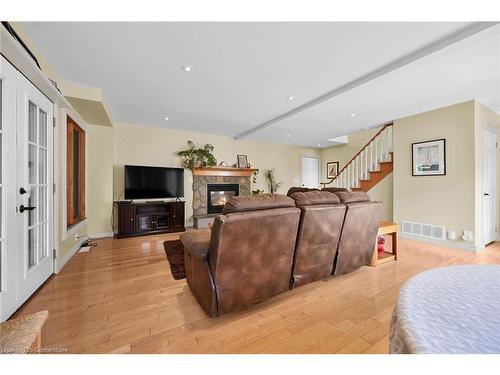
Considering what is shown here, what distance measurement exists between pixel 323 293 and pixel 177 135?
4770mm

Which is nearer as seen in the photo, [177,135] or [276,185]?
[177,135]

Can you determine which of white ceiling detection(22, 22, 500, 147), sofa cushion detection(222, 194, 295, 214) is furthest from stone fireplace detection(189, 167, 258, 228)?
sofa cushion detection(222, 194, 295, 214)

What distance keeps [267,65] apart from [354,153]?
5.24m

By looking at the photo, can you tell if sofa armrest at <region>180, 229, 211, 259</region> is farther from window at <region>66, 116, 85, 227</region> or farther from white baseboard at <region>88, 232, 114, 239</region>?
white baseboard at <region>88, 232, 114, 239</region>

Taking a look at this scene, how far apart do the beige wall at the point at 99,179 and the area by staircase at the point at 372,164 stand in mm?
5595

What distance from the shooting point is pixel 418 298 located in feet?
2.13

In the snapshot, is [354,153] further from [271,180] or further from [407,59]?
[407,59]

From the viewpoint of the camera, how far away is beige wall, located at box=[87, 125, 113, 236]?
4148 mm

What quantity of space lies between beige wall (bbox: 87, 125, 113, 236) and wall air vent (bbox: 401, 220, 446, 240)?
5.98 metres

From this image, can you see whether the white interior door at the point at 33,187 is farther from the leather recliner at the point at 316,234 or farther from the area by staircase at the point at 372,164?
Result: the area by staircase at the point at 372,164

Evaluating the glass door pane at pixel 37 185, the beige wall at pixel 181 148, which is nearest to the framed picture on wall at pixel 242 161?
the beige wall at pixel 181 148
